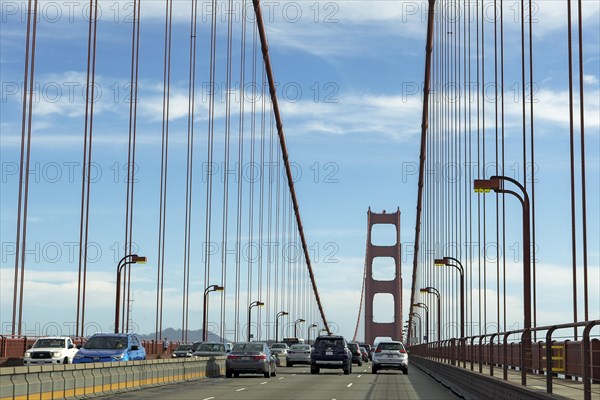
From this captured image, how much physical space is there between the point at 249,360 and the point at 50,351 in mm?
6897

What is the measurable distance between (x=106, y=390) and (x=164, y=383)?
20.0 feet

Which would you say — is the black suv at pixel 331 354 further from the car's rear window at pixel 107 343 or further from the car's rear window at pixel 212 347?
the car's rear window at pixel 107 343

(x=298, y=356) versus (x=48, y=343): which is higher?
(x=48, y=343)

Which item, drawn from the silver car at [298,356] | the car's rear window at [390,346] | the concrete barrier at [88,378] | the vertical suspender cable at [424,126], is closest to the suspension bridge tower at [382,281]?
the vertical suspender cable at [424,126]

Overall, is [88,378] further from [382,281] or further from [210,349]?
[382,281]

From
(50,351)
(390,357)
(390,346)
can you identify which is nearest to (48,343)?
(50,351)

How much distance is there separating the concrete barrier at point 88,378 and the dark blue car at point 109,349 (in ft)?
2.38

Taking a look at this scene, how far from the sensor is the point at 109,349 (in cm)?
2756

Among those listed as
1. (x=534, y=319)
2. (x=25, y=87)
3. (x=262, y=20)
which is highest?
(x=262, y=20)

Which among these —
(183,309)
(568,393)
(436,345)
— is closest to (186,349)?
(183,309)

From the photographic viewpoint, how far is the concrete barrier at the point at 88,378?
1670 cm

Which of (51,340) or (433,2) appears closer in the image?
(51,340)

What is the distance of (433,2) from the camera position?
5450 centimetres

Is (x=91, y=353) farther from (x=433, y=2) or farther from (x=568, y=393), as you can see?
(x=433, y=2)
